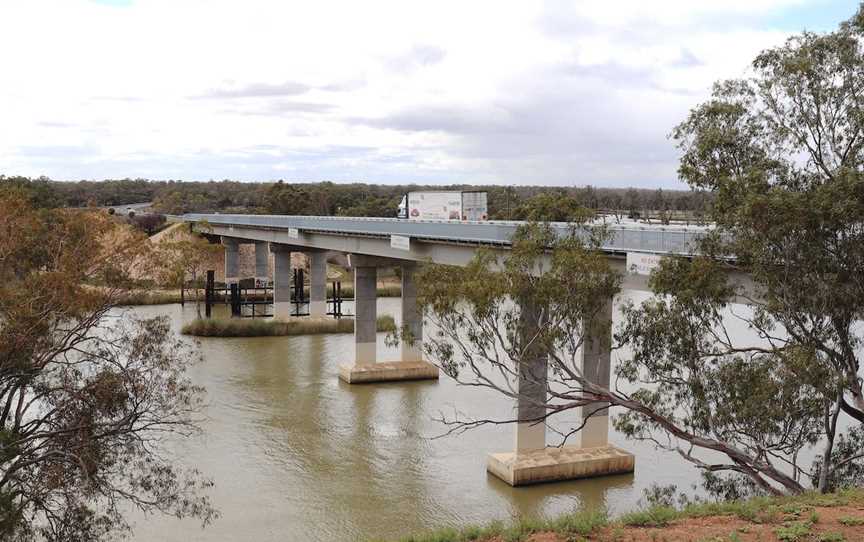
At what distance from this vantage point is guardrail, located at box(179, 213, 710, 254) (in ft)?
54.3

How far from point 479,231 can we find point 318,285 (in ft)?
83.6

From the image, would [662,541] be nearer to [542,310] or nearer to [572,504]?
[542,310]

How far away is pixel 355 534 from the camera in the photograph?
17734 mm

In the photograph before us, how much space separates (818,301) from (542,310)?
4871 millimetres

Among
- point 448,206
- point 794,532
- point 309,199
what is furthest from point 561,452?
point 309,199

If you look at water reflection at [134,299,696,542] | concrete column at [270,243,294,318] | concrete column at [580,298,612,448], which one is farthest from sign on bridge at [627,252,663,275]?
concrete column at [270,243,294,318]

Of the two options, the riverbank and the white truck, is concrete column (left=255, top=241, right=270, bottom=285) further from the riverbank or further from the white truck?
the riverbank

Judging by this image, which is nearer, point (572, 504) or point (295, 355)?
point (572, 504)

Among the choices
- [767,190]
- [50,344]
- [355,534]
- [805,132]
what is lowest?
[355,534]

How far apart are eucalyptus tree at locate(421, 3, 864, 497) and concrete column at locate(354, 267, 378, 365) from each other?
16990mm

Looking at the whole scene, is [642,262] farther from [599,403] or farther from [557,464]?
[557,464]

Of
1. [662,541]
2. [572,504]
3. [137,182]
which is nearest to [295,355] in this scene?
[572,504]

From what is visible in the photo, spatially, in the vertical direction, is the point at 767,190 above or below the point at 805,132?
below

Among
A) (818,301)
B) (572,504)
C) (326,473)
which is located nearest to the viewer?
(818,301)
